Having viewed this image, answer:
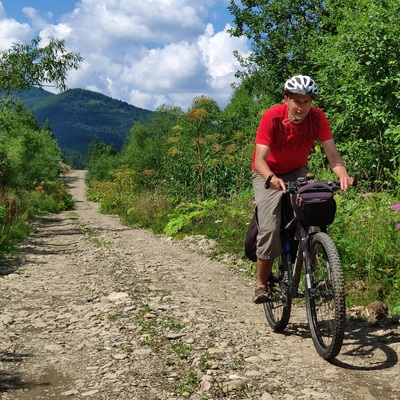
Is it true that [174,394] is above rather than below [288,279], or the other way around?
below

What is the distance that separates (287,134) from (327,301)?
1.53 meters

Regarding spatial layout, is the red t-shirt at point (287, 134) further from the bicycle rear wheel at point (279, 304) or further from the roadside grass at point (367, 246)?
the roadside grass at point (367, 246)

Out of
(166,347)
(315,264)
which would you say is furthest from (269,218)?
(166,347)

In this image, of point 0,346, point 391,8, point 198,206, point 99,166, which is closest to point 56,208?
point 198,206

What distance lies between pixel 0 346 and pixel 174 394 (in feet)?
6.85

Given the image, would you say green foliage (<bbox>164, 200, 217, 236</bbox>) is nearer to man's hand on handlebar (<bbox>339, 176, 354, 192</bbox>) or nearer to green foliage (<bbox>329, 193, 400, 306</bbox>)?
green foliage (<bbox>329, 193, 400, 306</bbox>)

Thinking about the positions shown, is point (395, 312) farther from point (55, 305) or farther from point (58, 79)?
point (58, 79)

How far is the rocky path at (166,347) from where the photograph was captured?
342cm

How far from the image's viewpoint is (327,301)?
3877 millimetres

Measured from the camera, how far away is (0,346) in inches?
178

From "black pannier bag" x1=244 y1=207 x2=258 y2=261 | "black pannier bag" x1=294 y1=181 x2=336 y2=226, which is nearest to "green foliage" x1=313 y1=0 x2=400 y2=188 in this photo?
"black pannier bag" x1=244 y1=207 x2=258 y2=261

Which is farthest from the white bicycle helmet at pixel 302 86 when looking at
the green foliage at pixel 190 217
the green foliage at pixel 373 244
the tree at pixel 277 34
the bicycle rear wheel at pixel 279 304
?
the tree at pixel 277 34

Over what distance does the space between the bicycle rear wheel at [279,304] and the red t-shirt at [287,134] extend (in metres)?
0.97

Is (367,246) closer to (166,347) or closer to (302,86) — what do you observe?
(302,86)
